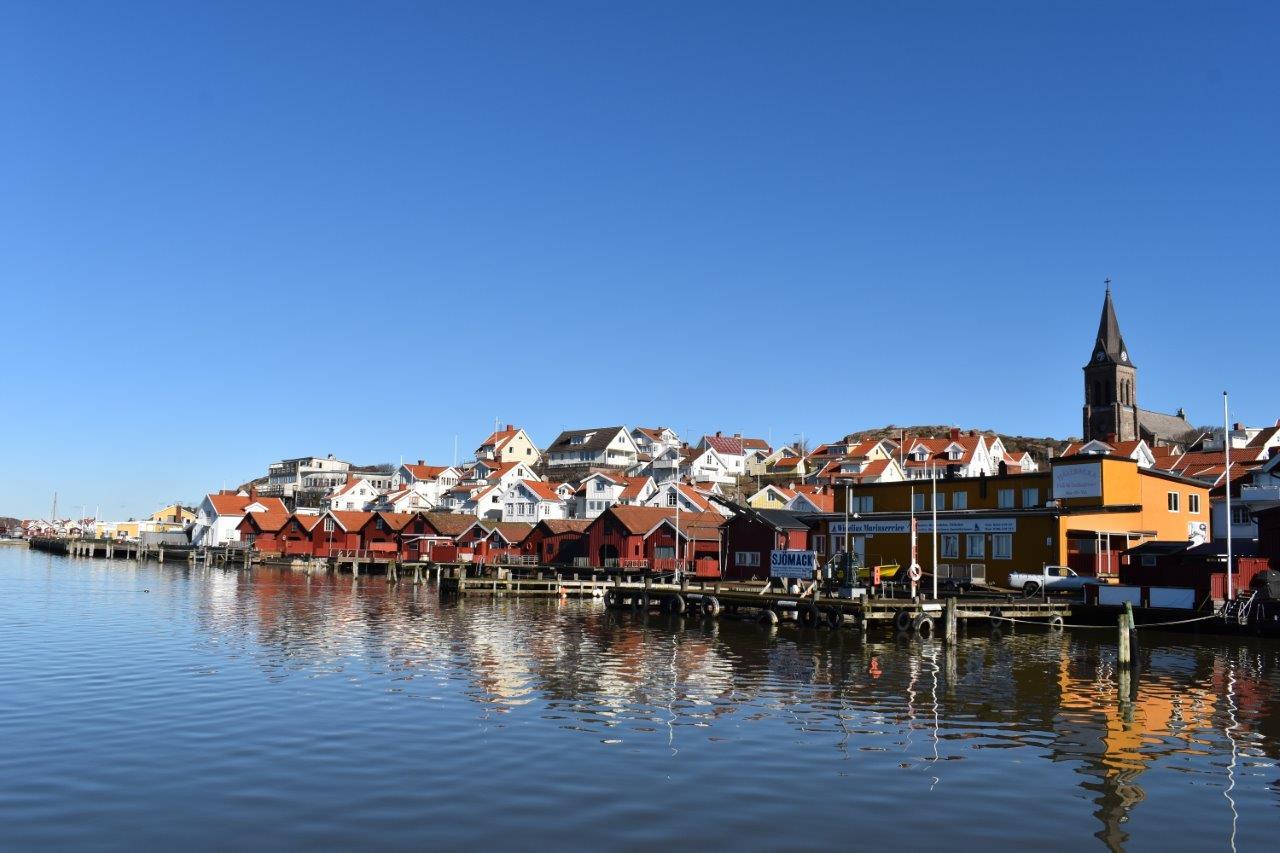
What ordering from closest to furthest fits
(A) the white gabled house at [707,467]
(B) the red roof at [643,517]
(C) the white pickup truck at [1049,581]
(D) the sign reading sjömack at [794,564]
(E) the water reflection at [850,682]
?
(E) the water reflection at [850,682] → (C) the white pickup truck at [1049,581] → (D) the sign reading sjömack at [794,564] → (B) the red roof at [643,517] → (A) the white gabled house at [707,467]

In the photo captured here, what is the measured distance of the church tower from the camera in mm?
161500

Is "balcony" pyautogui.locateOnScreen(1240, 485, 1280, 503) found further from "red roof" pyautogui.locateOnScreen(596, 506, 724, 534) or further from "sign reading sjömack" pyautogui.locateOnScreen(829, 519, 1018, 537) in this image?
"red roof" pyautogui.locateOnScreen(596, 506, 724, 534)

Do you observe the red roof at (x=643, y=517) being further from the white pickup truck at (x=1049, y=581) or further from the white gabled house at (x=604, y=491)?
the white pickup truck at (x=1049, y=581)

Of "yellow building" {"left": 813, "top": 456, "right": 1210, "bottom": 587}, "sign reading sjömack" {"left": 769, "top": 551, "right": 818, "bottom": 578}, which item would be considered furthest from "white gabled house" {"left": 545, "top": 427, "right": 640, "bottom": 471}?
"sign reading sjömack" {"left": 769, "top": 551, "right": 818, "bottom": 578}

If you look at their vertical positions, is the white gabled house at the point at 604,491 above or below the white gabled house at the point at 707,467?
below

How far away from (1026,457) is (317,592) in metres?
114

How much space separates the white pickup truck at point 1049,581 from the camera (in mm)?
56250

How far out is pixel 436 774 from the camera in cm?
1934

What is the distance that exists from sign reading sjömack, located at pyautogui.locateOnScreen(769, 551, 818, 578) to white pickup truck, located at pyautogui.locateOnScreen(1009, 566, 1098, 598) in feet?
37.4

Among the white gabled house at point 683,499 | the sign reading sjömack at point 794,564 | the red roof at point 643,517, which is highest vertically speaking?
the white gabled house at point 683,499

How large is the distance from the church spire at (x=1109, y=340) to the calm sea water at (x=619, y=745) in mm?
133685

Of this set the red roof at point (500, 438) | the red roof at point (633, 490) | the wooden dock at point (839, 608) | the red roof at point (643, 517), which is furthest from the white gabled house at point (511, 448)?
the wooden dock at point (839, 608)

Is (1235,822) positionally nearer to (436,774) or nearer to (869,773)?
(869,773)

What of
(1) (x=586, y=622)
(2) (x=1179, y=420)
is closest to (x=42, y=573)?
(1) (x=586, y=622)
